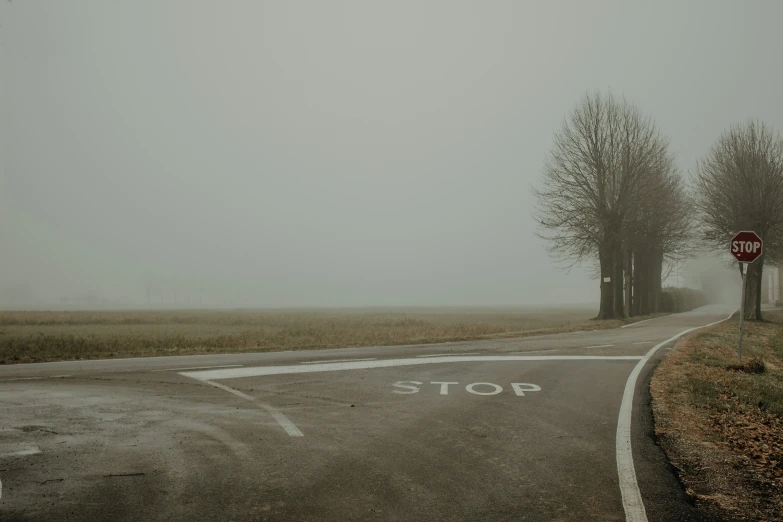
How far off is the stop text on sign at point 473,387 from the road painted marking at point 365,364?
2248mm

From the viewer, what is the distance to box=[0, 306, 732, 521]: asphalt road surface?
4246mm

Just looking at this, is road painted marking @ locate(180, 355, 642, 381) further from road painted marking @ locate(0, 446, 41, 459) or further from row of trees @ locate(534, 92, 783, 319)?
row of trees @ locate(534, 92, 783, 319)

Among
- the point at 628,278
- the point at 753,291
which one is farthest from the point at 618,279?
the point at 753,291

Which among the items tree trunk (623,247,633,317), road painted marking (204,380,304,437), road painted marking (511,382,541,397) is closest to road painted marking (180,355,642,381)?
road painted marking (204,380,304,437)

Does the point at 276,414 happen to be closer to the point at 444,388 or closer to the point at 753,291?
the point at 444,388

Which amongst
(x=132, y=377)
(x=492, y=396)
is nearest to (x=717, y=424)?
(x=492, y=396)

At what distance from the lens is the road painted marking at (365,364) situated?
11.2 m

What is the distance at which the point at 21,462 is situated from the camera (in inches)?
204

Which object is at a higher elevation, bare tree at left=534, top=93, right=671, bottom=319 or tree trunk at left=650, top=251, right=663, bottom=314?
bare tree at left=534, top=93, right=671, bottom=319

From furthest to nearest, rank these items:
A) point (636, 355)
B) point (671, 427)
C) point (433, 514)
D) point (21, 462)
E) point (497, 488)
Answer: point (636, 355) → point (671, 427) → point (21, 462) → point (497, 488) → point (433, 514)

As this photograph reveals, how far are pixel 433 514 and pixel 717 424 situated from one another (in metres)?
4.84

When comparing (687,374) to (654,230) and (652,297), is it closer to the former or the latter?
(654,230)

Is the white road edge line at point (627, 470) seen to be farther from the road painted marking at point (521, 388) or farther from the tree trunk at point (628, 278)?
the tree trunk at point (628, 278)

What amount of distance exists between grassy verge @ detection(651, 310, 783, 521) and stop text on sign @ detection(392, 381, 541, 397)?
1908 millimetres
